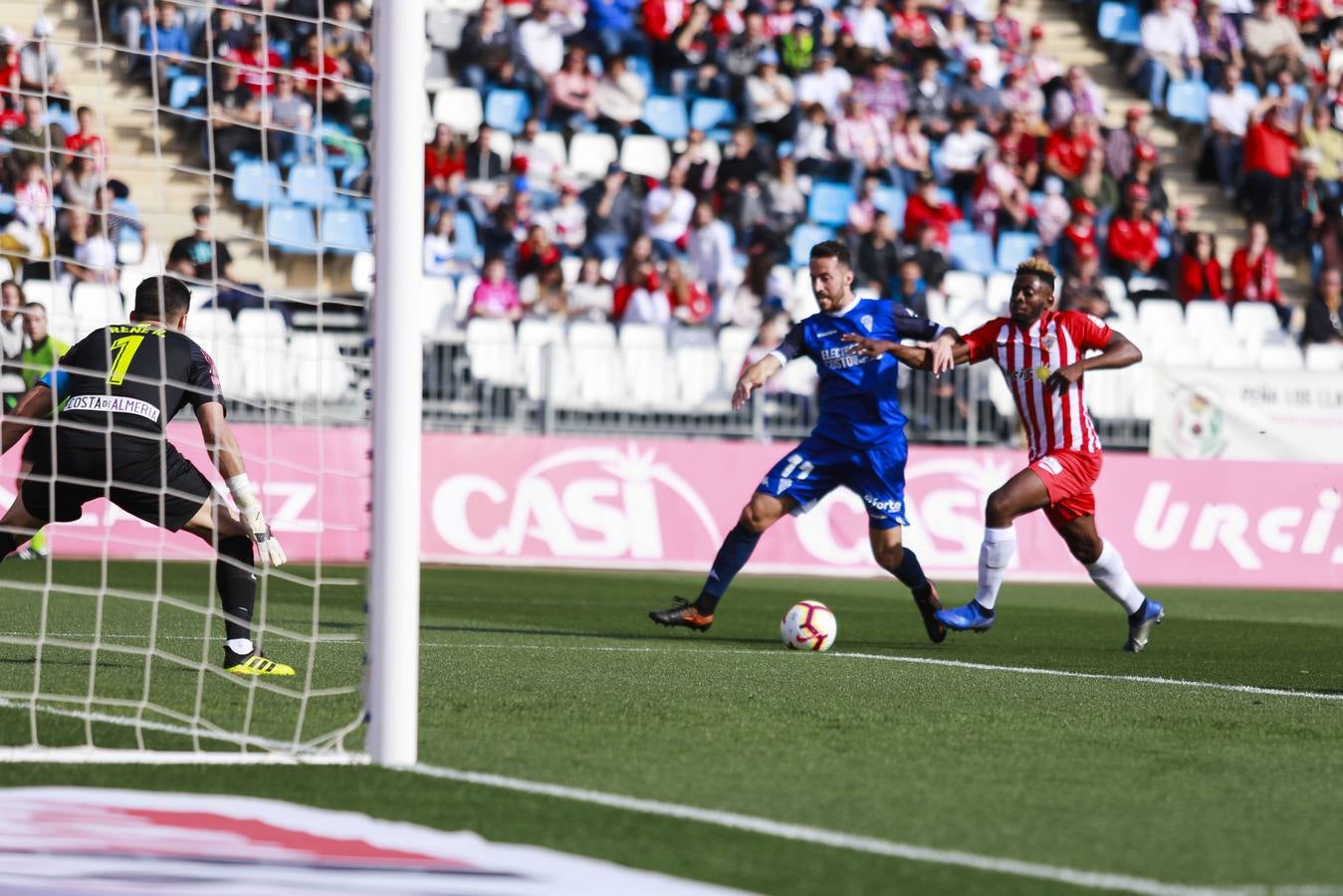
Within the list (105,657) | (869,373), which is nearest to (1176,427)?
(869,373)

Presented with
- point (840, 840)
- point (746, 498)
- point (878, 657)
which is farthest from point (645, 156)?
point (840, 840)

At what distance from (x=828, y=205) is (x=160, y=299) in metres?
14.2

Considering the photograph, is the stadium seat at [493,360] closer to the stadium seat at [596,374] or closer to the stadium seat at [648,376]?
the stadium seat at [596,374]

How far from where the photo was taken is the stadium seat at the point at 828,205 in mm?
22047

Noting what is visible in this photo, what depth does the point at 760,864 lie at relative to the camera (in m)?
4.62

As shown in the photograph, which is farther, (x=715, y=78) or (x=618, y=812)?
(x=715, y=78)

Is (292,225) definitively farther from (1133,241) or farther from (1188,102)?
(1188,102)

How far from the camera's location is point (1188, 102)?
25.5 m

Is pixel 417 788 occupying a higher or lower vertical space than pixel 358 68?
lower

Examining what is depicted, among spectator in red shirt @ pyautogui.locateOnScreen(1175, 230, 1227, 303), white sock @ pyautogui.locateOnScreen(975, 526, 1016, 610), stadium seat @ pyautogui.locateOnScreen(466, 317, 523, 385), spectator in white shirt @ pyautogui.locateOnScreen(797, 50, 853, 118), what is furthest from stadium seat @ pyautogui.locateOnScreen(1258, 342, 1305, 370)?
white sock @ pyautogui.locateOnScreen(975, 526, 1016, 610)

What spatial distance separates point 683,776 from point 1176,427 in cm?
1382

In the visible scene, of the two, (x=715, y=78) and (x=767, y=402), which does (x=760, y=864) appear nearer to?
(x=767, y=402)

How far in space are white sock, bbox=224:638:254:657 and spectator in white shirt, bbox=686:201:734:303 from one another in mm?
12479

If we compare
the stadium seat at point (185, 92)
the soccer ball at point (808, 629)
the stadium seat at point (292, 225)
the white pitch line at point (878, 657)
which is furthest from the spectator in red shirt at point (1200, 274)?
the white pitch line at point (878, 657)
